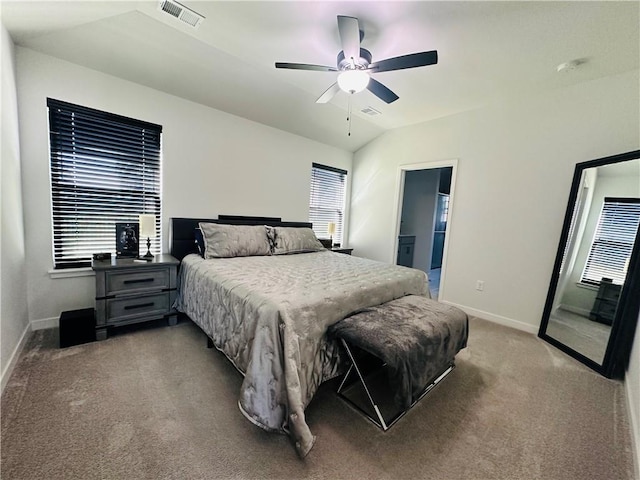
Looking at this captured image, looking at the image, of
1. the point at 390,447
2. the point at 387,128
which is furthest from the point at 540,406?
the point at 387,128

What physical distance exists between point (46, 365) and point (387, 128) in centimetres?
482

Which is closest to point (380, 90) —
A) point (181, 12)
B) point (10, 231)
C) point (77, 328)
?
point (181, 12)

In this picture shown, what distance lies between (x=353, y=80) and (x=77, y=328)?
3.08 meters

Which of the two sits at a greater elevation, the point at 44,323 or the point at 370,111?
the point at 370,111

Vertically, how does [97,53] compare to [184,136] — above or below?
above

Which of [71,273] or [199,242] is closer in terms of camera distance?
[71,273]

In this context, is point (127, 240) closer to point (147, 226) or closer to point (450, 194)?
point (147, 226)

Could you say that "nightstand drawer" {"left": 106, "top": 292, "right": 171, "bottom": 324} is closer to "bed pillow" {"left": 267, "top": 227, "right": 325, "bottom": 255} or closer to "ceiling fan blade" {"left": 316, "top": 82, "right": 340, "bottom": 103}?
"bed pillow" {"left": 267, "top": 227, "right": 325, "bottom": 255}

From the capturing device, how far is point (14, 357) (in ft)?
6.13

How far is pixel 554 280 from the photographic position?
2762 mm

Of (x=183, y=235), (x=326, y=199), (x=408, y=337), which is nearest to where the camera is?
(x=408, y=337)

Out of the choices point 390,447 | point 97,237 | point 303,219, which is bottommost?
point 390,447

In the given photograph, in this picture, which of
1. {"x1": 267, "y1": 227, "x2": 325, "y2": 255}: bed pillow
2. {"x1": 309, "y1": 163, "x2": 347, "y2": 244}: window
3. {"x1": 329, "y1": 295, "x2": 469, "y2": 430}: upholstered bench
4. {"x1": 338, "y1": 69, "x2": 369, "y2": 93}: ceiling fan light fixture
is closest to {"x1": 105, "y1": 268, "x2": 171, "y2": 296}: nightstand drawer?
{"x1": 267, "y1": 227, "x2": 325, "y2": 255}: bed pillow

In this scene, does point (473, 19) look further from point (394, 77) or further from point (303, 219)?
point (303, 219)
